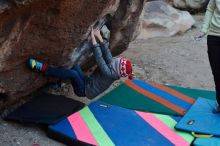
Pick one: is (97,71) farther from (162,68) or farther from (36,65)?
(162,68)

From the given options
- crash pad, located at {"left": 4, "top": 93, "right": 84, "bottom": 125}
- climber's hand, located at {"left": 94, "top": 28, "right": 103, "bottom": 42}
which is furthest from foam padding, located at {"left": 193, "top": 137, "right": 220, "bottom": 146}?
climber's hand, located at {"left": 94, "top": 28, "right": 103, "bottom": 42}

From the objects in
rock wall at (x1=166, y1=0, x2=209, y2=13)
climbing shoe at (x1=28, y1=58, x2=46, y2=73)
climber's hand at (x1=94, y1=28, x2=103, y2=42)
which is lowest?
rock wall at (x1=166, y1=0, x2=209, y2=13)

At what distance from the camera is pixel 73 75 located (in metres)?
3.99

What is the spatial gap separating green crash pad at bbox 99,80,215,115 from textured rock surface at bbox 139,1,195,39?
2.71 m

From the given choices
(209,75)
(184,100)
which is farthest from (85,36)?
(209,75)

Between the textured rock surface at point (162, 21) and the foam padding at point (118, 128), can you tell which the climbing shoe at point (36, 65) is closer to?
the foam padding at point (118, 128)

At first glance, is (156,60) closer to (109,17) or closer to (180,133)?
(109,17)

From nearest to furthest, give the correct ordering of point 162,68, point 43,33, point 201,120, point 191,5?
1. point 43,33
2. point 201,120
3. point 162,68
4. point 191,5

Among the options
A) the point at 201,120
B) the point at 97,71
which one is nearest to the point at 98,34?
the point at 97,71

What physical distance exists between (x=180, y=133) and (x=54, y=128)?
1063mm

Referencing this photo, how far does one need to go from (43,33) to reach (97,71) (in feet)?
2.40

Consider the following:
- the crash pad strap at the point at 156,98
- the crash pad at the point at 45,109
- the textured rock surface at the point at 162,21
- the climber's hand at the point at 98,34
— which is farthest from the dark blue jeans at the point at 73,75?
the textured rock surface at the point at 162,21

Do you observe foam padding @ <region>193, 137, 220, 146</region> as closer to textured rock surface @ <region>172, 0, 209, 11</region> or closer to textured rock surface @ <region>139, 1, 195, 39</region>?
textured rock surface @ <region>139, 1, 195, 39</region>

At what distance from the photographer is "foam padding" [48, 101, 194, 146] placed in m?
3.38
